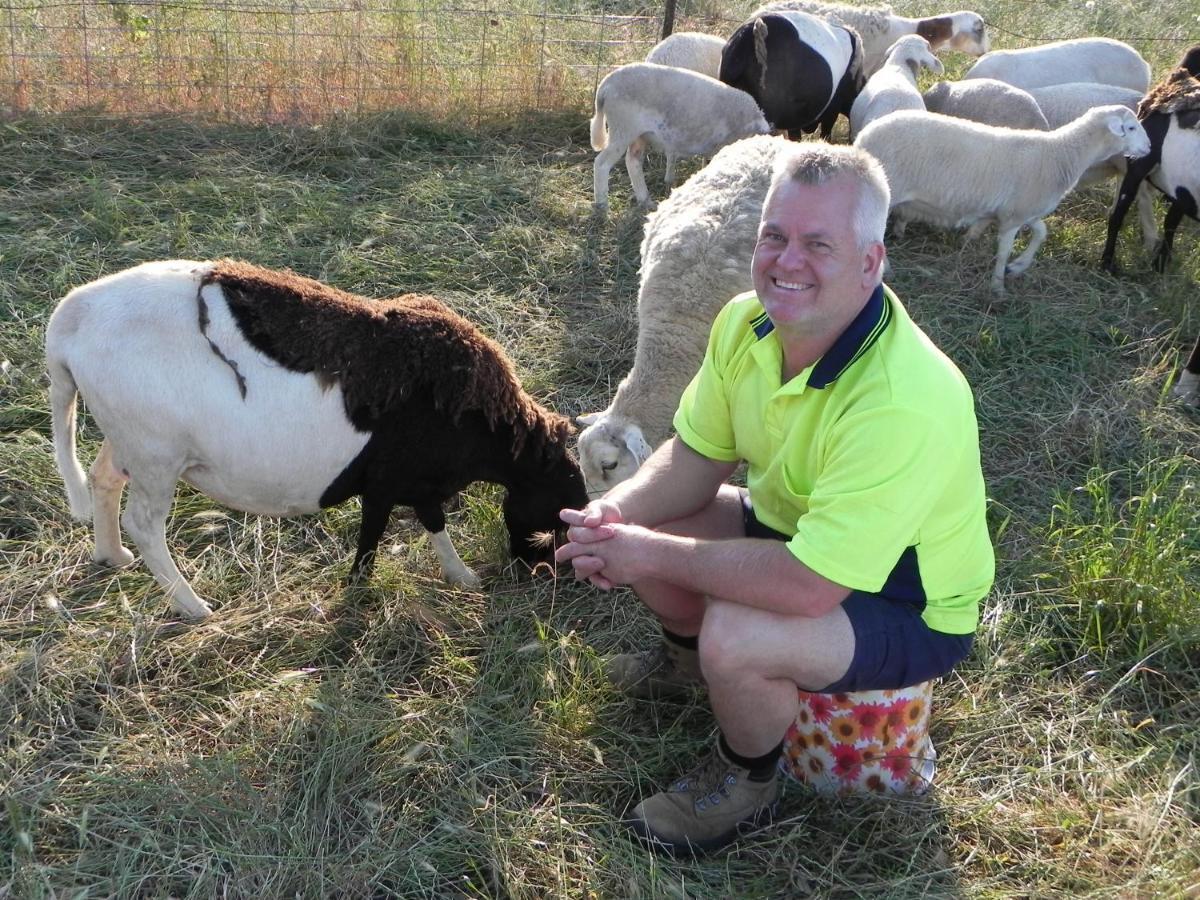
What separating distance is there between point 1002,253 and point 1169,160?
1.34 meters

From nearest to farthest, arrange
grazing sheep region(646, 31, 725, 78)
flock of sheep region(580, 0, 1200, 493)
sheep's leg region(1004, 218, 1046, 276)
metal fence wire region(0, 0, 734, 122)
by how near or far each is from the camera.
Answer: flock of sheep region(580, 0, 1200, 493), sheep's leg region(1004, 218, 1046, 276), metal fence wire region(0, 0, 734, 122), grazing sheep region(646, 31, 725, 78)

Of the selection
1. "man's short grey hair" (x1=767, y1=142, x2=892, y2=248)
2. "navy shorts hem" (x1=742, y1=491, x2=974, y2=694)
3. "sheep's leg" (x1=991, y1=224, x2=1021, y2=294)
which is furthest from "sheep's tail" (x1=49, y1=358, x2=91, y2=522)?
"sheep's leg" (x1=991, y1=224, x2=1021, y2=294)

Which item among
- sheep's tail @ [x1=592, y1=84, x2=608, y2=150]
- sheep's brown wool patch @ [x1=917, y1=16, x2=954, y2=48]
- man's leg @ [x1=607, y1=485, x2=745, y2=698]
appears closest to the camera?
man's leg @ [x1=607, y1=485, x2=745, y2=698]

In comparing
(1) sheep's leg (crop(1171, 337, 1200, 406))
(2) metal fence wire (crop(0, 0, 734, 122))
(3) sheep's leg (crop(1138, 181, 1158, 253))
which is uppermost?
(2) metal fence wire (crop(0, 0, 734, 122))

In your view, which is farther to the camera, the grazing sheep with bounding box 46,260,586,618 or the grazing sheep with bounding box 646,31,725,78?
the grazing sheep with bounding box 646,31,725,78

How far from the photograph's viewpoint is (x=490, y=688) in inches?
134

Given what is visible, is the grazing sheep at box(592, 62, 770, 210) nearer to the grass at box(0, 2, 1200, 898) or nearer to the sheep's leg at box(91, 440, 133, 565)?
the grass at box(0, 2, 1200, 898)

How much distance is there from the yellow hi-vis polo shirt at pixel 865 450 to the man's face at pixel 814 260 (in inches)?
3.6

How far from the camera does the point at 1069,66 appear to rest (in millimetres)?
9133

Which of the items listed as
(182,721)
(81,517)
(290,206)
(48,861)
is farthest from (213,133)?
(48,861)

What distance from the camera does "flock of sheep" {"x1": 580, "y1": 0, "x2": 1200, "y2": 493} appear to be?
460cm

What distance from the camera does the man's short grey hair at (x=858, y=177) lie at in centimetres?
249

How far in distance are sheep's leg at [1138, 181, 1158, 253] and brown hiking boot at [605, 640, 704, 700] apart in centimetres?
582

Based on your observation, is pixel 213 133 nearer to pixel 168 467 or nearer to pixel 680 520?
pixel 168 467
